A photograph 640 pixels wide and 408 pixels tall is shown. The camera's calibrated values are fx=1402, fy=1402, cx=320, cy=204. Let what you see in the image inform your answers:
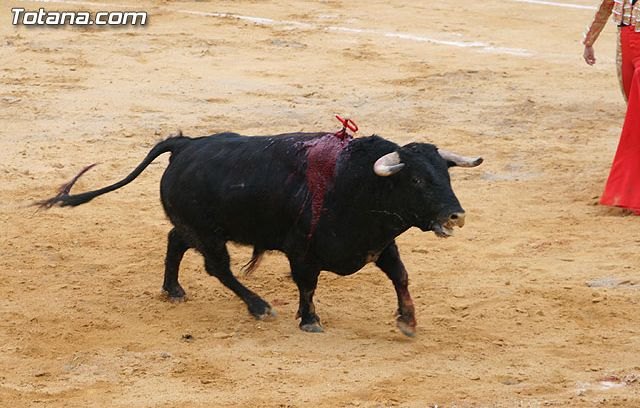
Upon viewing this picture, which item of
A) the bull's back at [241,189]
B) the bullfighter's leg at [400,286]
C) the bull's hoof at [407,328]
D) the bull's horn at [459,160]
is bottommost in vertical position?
the bull's hoof at [407,328]

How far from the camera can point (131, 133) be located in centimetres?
1081

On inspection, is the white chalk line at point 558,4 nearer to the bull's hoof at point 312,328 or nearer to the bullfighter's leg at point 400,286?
the bullfighter's leg at point 400,286

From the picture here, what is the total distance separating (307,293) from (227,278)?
1.60 ft

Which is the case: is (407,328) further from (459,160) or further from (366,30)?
(366,30)

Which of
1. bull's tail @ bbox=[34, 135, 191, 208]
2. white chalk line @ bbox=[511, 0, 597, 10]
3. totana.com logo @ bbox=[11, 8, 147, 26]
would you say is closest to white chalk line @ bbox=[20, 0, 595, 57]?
white chalk line @ bbox=[511, 0, 597, 10]

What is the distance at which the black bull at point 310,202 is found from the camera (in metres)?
6.55

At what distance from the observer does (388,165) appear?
650 centimetres

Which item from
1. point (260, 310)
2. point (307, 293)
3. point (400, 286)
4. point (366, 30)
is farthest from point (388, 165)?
point (366, 30)

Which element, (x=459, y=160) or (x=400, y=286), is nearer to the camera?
(x=459, y=160)

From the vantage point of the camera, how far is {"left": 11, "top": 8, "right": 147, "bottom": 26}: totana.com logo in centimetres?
1441

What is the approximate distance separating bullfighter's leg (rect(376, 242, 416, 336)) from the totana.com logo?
8.15 meters

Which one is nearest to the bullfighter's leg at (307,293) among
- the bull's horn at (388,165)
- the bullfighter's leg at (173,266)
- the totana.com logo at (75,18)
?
the bull's horn at (388,165)

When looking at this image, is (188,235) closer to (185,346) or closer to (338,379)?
(185,346)

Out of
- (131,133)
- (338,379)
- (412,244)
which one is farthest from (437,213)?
(131,133)
